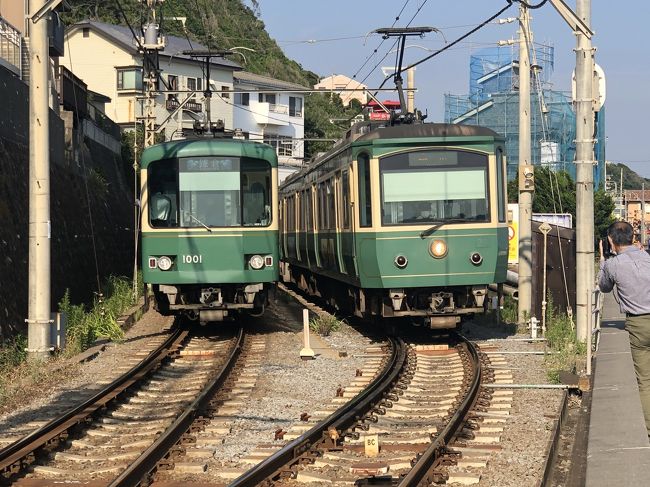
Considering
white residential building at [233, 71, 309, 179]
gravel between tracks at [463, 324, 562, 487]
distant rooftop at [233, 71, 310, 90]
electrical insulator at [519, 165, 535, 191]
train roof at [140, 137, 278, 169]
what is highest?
distant rooftop at [233, 71, 310, 90]

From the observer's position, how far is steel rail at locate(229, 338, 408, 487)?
6832 mm

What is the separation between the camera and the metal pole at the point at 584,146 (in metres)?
14.2

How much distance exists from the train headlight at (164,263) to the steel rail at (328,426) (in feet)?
14.8

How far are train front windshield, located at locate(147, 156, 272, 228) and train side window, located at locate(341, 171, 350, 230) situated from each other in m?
1.15

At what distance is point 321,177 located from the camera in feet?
63.2

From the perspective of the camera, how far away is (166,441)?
800 centimetres

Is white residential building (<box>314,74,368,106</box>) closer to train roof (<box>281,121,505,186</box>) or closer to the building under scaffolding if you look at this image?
the building under scaffolding

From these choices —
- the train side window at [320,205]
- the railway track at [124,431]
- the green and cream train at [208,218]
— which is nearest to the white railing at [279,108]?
the train side window at [320,205]

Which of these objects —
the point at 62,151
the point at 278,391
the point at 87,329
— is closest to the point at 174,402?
the point at 278,391

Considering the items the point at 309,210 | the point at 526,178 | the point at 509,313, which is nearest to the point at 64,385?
the point at 526,178

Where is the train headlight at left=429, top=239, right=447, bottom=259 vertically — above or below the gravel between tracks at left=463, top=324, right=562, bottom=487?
above

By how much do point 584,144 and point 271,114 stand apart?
5599cm

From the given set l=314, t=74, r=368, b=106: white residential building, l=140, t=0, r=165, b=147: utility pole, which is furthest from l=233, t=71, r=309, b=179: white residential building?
l=140, t=0, r=165, b=147: utility pole

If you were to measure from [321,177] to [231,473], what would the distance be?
1234 centimetres
